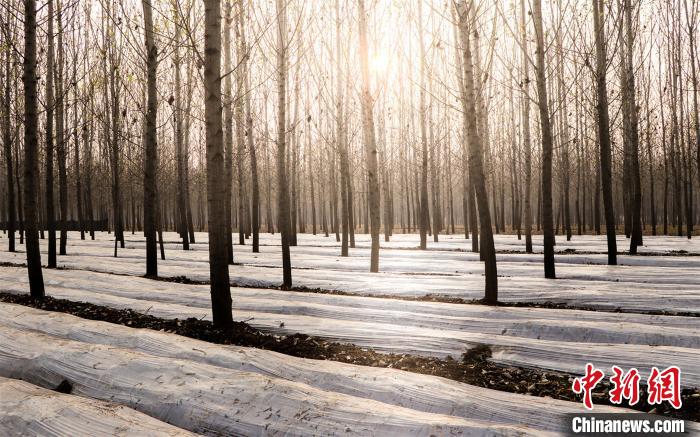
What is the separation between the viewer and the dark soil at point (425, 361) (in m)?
3.14

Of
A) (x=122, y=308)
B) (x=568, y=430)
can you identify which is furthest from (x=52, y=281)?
(x=568, y=430)

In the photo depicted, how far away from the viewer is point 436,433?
7.55 feet

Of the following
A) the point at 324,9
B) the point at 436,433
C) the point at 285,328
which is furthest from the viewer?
the point at 324,9

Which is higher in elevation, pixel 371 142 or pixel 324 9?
pixel 324 9

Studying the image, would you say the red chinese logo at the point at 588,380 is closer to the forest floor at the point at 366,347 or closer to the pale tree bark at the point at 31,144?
the forest floor at the point at 366,347

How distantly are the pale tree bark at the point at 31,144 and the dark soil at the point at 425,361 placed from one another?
1.82m

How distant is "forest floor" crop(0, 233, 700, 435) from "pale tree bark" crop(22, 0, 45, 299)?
42 cm

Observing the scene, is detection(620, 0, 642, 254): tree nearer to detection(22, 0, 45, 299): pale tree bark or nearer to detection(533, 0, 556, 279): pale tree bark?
detection(533, 0, 556, 279): pale tree bark

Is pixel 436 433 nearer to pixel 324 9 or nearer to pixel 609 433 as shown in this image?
pixel 609 433

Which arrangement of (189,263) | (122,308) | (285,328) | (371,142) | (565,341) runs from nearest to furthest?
(565,341)
(285,328)
(122,308)
(371,142)
(189,263)

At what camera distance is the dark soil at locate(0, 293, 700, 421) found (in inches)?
123

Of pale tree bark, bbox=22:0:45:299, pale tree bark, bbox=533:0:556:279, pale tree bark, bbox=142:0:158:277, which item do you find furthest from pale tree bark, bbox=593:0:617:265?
pale tree bark, bbox=22:0:45:299

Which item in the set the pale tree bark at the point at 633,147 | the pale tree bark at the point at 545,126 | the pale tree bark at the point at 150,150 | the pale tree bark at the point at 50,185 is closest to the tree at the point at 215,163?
the pale tree bark at the point at 150,150

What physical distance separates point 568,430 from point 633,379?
3.46ft
